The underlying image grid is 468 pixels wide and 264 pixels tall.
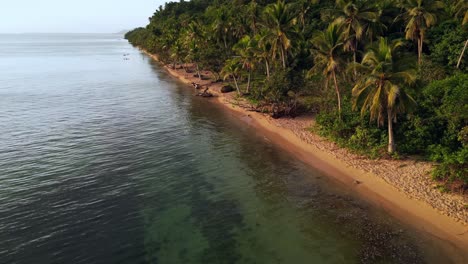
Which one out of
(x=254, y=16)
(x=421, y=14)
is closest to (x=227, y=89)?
(x=254, y=16)

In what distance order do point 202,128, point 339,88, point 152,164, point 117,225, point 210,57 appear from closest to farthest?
point 117,225 → point 152,164 → point 339,88 → point 202,128 → point 210,57

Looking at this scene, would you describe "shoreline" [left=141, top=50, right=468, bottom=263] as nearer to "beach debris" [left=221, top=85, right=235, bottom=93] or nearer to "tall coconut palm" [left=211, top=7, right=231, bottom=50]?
"beach debris" [left=221, top=85, right=235, bottom=93]

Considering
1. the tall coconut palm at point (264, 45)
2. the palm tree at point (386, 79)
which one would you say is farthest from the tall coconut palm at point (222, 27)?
the palm tree at point (386, 79)

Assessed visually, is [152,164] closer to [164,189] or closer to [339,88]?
[164,189]

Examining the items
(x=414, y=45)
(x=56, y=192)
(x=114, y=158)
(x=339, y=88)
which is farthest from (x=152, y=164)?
(x=414, y=45)

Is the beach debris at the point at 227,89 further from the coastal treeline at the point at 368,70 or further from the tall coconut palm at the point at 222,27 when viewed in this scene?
the tall coconut palm at the point at 222,27

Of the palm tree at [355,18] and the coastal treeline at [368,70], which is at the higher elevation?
the palm tree at [355,18]

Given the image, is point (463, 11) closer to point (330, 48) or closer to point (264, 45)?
point (330, 48)

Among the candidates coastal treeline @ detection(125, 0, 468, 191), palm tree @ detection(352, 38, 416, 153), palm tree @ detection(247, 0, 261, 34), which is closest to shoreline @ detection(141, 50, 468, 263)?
coastal treeline @ detection(125, 0, 468, 191)
